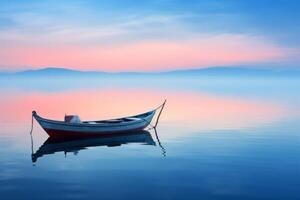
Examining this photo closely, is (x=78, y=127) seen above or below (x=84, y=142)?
above

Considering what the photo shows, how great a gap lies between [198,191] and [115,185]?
4.60 m

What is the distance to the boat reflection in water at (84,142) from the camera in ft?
108

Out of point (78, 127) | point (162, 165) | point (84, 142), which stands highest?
point (78, 127)

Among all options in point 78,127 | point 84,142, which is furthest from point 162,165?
point 78,127

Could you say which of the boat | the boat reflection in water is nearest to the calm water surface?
the boat reflection in water

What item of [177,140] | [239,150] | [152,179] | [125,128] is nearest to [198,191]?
[152,179]

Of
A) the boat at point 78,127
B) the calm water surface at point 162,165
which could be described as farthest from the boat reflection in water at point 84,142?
the boat at point 78,127

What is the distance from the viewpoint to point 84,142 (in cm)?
3653

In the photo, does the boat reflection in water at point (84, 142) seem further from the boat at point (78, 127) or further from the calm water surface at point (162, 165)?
the boat at point (78, 127)

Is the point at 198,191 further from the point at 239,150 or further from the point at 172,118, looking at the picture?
the point at 172,118

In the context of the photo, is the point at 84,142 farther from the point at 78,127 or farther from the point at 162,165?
the point at 162,165

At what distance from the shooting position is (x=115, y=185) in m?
21.8

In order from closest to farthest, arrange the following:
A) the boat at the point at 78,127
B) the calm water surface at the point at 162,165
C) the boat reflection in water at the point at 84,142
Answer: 1. the calm water surface at the point at 162,165
2. the boat reflection in water at the point at 84,142
3. the boat at the point at 78,127

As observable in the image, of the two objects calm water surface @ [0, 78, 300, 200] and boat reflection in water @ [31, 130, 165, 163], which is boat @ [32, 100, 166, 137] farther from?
calm water surface @ [0, 78, 300, 200]
